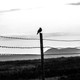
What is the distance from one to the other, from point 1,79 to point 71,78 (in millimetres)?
4411

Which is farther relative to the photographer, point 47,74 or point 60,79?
point 47,74

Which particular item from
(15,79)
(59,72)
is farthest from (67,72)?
(15,79)

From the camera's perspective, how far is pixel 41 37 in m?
16.6

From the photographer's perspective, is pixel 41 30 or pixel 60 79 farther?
pixel 60 79

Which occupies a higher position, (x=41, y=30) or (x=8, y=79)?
(x=41, y=30)

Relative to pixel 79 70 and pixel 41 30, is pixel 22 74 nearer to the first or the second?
→ pixel 79 70

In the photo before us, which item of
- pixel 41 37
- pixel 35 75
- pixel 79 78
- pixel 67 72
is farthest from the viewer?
pixel 67 72

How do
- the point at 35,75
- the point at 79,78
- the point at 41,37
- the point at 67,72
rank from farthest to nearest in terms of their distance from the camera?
the point at 67,72 → the point at 35,75 → the point at 79,78 → the point at 41,37

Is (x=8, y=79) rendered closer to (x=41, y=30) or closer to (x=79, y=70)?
(x=41, y=30)

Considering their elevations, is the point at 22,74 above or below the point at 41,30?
below

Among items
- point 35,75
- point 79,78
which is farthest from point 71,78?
point 35,75

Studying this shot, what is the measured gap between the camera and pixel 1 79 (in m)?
19.3

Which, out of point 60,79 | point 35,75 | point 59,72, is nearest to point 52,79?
point 60,79

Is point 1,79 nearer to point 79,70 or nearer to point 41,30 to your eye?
point 41,30
